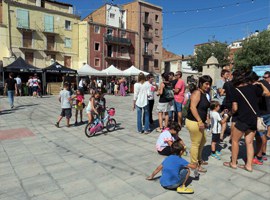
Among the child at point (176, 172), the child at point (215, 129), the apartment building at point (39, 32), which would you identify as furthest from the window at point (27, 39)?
the child at point (176, 172)

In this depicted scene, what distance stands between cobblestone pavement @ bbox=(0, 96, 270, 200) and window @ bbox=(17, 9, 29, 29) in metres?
28.5

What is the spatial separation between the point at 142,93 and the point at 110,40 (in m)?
33.5

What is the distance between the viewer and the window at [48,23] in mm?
32812

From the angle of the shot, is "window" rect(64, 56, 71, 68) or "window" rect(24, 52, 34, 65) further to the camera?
"window" rect(64, 56, 71, 68)

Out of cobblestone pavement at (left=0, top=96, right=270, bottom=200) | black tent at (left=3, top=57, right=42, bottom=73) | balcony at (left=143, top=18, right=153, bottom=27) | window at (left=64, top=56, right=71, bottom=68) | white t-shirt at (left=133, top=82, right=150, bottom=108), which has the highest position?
balcony at (left=143, top=18, right=153, bottom=27)

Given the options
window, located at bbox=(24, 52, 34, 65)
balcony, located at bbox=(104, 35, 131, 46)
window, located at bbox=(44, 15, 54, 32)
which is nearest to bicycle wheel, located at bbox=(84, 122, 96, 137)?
window, located at bbox=(24, 52, 34, 65)

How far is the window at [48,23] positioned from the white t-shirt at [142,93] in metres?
30.3

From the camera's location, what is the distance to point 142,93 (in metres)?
6.58

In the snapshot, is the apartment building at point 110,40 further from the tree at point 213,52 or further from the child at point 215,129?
the child at point 215,129

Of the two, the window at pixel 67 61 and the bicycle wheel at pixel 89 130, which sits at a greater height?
the window at pixel 67 61

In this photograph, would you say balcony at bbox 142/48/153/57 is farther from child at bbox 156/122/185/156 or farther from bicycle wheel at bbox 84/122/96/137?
child at bbox 156/122/185/156

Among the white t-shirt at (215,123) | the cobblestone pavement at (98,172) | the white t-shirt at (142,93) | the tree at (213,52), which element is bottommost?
the cobblestone pavement at (98,172)

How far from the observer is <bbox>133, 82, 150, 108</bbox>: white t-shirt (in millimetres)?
6562

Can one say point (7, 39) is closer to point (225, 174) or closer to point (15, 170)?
point (15, 170)
